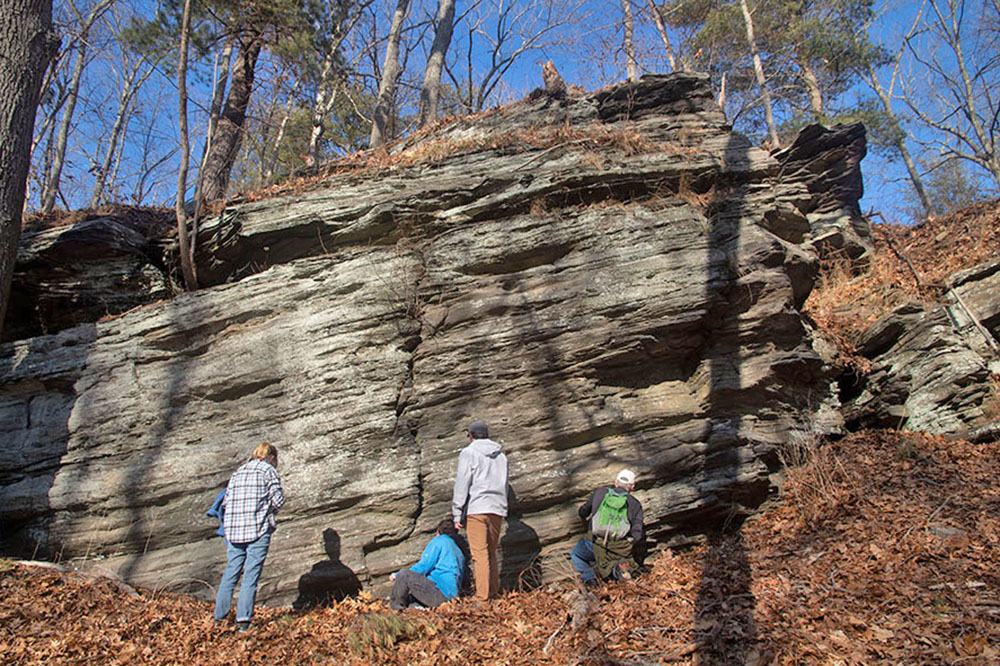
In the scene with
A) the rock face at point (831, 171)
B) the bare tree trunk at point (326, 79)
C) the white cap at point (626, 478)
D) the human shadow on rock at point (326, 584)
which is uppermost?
the bare tree trunk at point (326, 79)

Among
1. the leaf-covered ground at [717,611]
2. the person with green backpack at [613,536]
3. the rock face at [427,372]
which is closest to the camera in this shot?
the leaf-covered ground at [717,611]

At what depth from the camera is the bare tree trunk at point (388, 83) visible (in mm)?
15586

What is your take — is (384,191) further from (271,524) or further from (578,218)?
(271,524)

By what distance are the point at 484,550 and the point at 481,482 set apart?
0.74 metres

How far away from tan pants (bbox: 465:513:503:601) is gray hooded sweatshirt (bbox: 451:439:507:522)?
0.10m

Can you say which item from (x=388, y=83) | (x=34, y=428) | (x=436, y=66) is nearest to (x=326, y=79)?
(x=388, y=83)

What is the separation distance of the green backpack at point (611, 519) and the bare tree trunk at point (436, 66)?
1269 centimetres

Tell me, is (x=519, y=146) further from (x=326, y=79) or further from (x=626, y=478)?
(x=326, y=79)

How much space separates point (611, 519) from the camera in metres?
6.39

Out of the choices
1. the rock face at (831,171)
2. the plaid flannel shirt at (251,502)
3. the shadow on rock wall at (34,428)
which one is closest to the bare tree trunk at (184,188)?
the shadow on rock wall at (34,428)

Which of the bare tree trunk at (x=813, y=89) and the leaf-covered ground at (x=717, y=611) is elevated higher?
the bare tree trunk at (x=813, y=89)

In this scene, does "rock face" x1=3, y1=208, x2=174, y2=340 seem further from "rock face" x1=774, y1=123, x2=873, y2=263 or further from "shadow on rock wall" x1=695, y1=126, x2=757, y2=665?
"rock face" x1=774, y1=123, x2=873, y2=263

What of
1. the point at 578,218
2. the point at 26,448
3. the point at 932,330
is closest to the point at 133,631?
the point at 26,448

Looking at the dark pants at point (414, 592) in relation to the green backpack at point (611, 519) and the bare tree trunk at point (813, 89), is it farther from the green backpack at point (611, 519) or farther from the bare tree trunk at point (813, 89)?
the bare tree trunk at point (813, 89)
